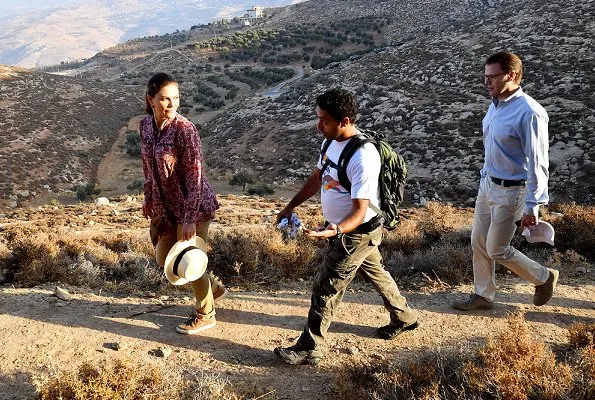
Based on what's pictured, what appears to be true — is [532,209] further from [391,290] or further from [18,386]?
[18,386]

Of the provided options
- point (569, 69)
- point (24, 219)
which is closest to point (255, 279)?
point (24, 219)

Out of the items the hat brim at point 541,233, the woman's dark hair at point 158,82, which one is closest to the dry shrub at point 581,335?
the hat brim at point 541,233

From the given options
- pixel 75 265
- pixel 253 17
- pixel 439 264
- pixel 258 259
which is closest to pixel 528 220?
pixel 439 264

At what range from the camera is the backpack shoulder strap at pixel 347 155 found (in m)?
3.04

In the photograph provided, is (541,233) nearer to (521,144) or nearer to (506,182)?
(506,182)

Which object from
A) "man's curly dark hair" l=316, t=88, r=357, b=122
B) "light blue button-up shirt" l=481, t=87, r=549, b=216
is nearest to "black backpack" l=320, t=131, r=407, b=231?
"man's curly dark hair" l=316, t=88, r=357, b=122

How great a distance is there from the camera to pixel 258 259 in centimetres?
573

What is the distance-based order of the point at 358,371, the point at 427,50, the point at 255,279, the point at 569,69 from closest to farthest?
the point at 358,371
the point at 255,279
the point at 569,69
the point at 427,50

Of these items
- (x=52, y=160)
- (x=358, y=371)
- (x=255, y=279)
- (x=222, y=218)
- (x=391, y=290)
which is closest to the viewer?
(x=358, y=371)

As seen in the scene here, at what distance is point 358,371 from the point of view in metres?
3.15

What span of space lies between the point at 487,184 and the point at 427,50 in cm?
2501

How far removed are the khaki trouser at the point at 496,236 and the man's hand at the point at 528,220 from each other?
24cm

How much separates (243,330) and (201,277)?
59cm

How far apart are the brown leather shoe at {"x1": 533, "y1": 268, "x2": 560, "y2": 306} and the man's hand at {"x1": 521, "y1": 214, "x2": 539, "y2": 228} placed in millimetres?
914
